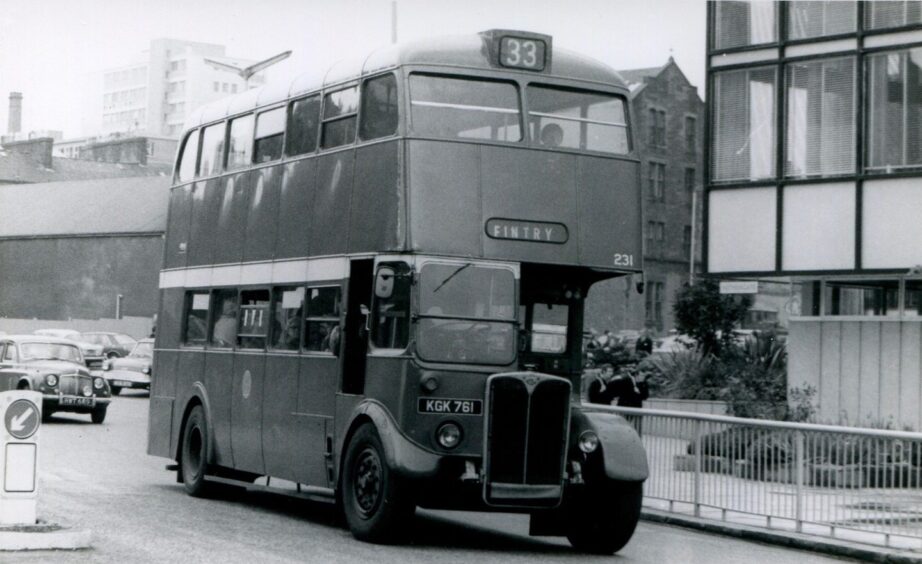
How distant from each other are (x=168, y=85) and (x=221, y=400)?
461ft

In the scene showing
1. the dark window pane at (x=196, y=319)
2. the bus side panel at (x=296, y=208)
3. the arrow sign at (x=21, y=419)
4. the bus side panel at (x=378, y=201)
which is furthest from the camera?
the dark window pane at (x=196, y=319)

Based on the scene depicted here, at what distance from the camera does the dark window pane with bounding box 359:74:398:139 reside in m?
13.0


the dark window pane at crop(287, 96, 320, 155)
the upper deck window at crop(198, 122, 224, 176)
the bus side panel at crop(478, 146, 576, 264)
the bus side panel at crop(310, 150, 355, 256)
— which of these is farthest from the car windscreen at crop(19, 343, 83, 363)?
the bus side panel at crop(478, 146, 576, 264)

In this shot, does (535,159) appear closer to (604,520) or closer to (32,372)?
A: (604,520)

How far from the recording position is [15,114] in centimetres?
13375

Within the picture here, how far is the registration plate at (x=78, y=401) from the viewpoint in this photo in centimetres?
2831

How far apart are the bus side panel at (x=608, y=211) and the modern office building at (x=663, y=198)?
197 ft

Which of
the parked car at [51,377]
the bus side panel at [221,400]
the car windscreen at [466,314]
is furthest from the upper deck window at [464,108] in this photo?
the parked car at [51,377]

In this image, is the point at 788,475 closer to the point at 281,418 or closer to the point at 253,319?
the point at 281,418

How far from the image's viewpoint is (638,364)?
30297mm

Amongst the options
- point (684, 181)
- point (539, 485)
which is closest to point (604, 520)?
point (539, 485)

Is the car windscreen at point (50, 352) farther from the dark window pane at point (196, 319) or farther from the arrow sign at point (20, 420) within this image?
the arrow sign at point (20, 420)

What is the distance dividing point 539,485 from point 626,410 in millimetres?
4850

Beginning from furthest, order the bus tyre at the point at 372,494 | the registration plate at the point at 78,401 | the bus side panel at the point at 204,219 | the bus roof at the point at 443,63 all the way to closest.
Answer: the registration plate at the point at 78,401
the bus side panel at the point at 204,219
the bus roof at the point at 443,63
the bus tyre at the point at 372,494
